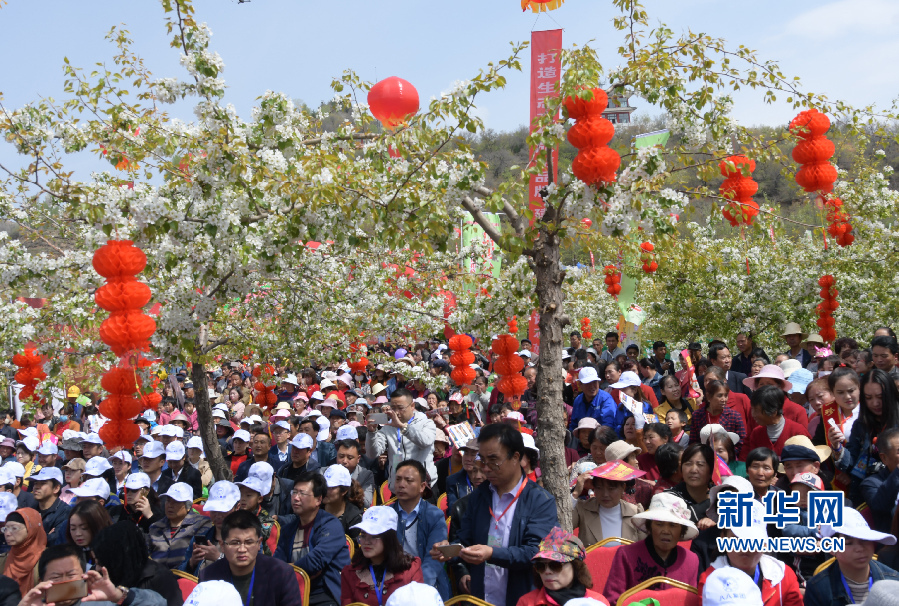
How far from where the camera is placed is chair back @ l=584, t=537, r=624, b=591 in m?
4.57

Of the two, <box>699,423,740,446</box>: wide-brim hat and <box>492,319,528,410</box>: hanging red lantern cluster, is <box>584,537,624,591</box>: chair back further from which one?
<box>492,319,528,410</box>: hanging red lantern cluster

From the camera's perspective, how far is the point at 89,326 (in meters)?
7.96

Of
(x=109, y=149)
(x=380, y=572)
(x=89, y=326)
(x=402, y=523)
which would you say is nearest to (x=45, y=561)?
(x=380, y=572)

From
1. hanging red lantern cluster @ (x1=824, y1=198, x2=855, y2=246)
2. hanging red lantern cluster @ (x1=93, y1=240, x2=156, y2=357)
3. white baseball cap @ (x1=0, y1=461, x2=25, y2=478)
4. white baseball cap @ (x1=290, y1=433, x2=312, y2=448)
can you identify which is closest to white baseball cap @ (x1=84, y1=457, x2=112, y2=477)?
white baseball cap @ (x1=0, y1=461, x2=25, y2=478)

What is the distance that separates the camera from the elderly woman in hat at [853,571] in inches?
147

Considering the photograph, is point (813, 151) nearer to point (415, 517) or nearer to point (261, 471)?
point (415, 517)

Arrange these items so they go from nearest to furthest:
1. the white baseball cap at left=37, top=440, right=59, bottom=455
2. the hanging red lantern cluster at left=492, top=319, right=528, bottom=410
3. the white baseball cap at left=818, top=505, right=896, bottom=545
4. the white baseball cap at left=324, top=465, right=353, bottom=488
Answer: the white baseball cap at left=818, top=505, right=896, bottom=545
the white baseball cap at left=324, top=465, right=353, bottom=488
the hanging red lantern cluster at left=492, top=319, right=528, bottom=410
the white baseball cap at left=37, top=440, right=59, bottom=455

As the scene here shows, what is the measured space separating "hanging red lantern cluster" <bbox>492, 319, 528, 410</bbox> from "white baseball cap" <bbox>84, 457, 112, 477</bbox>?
4.44 m

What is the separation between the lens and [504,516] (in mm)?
4352

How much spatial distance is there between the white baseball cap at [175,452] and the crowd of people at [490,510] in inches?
1.1

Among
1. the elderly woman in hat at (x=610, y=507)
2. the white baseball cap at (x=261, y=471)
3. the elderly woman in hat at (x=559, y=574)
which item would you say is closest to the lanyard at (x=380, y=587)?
the elderly woman in hat at (x=559, y=574)

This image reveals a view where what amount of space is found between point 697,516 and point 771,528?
501 millimetres

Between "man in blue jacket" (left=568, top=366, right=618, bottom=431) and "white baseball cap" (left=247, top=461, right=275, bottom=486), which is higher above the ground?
"man in blue jacket" (left=568, top=366, right=618, bottom=431)

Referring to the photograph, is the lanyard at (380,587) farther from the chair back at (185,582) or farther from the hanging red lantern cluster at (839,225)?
the hanging red lantern cluster at (839,225)
